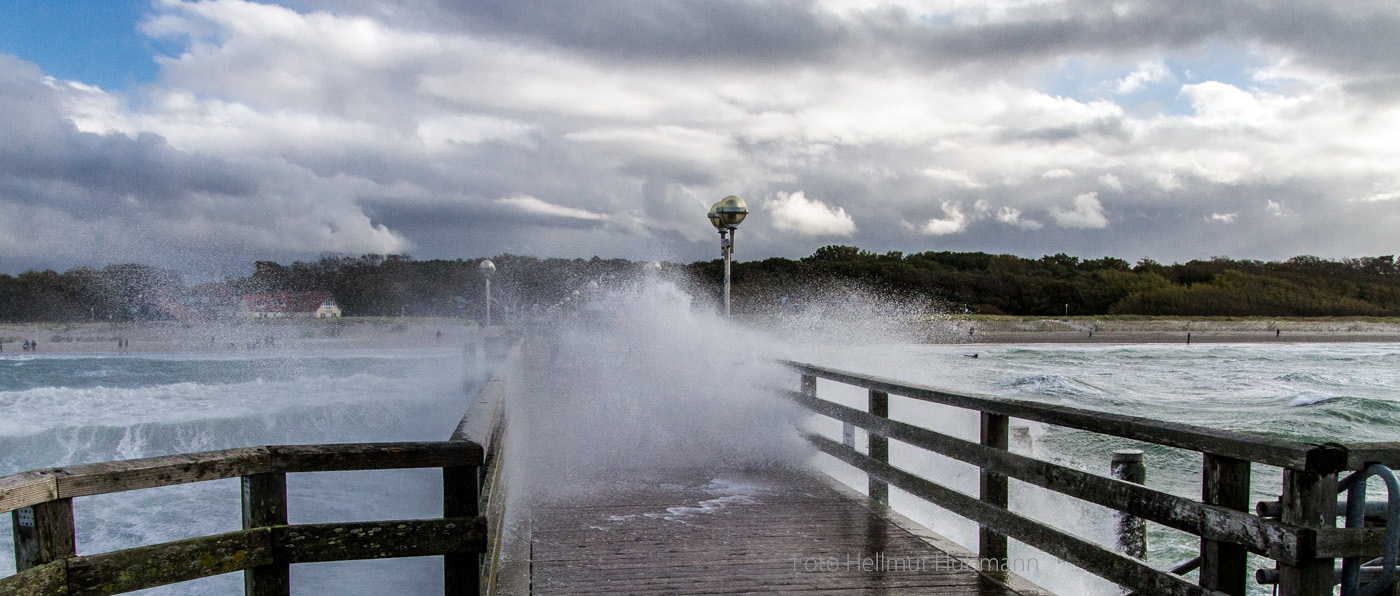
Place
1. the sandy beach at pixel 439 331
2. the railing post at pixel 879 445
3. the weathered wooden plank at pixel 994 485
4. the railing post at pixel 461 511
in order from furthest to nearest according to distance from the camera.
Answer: the sandy beach at pixel 439 331, the railing post at pixel 879 445, the weathered wooden plank at pixel 994 485, the railing post at pixel 461 511

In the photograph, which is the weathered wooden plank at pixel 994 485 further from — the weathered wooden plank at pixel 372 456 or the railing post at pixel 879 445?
the weathered wooden plank at pixel 372 456

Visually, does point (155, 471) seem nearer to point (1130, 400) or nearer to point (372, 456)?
point (372, 456)

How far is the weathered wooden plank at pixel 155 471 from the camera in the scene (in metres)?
2.31

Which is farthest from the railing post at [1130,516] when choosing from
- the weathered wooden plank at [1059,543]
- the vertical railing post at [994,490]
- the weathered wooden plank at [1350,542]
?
the weathered wooden plank at [1350,542]

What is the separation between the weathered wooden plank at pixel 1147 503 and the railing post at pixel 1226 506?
0.13 feet

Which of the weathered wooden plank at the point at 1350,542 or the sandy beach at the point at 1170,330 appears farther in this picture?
the sandy beach at the point at 1170,330

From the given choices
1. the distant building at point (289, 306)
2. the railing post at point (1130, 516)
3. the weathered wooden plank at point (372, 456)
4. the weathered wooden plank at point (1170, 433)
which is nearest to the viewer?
the weathered wooden plank at point (1170, 433)

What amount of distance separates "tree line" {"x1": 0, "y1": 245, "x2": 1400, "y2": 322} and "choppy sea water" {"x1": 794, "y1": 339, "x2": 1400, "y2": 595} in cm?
3954

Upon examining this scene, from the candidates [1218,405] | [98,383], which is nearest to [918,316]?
[1218,405]

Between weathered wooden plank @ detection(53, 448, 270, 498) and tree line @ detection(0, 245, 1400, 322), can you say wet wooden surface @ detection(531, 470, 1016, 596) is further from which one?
tree line @ detection(0, 245, 1400, 322)

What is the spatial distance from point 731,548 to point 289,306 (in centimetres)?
10087

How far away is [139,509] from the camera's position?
1281 cm

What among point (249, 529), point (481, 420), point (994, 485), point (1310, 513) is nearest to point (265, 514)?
point (249, 529)

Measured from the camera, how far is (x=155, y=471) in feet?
8.20
